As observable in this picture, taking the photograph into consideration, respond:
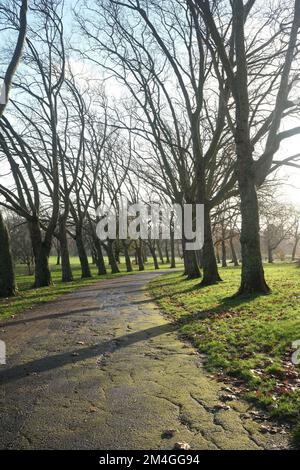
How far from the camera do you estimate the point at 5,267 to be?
18.0m

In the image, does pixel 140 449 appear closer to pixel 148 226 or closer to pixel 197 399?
pixel 197 399

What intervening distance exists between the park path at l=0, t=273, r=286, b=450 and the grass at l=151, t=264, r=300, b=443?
1.15ft

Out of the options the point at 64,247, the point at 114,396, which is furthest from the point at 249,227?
the point at 64,247

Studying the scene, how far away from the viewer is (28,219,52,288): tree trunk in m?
23.5

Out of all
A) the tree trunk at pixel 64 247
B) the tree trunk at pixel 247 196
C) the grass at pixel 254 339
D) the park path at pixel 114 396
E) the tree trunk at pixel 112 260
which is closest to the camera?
the park path at pixel 114 396

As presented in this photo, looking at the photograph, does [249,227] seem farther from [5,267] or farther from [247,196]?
[5,267]

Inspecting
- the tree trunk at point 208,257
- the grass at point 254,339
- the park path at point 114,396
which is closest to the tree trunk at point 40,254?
the tree trunk at point 208,257

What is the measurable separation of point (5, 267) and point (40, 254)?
5541mm

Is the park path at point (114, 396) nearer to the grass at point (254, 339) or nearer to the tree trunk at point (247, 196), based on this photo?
the grass at point (254, 339)

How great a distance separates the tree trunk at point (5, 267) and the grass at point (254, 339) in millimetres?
8170

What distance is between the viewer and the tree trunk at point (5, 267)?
17.8 m

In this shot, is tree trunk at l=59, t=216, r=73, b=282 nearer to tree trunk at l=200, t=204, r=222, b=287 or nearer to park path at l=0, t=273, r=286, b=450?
A: tree trunk at l=200, t=204, r=222, b=287
